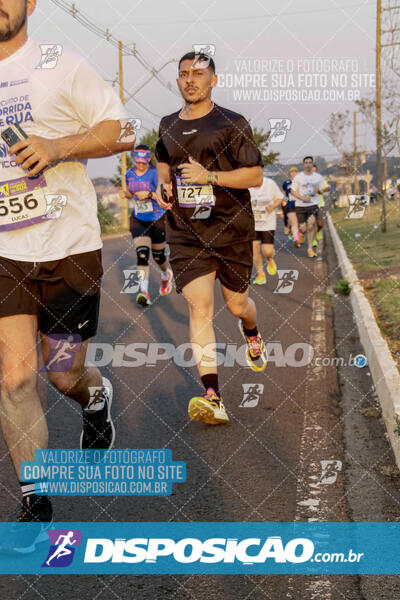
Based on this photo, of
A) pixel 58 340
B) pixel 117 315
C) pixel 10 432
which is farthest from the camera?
pixel 117 315

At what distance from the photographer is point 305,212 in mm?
17250

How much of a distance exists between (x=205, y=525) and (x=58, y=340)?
3.51 feet

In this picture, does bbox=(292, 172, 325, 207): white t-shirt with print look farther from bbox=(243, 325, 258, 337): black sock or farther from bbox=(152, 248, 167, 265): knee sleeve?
bbox=(243, 325, 258, 337): black sock

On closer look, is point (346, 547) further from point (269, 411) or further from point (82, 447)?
point (269, 411)

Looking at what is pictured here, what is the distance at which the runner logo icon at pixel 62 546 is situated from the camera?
10.9 feet

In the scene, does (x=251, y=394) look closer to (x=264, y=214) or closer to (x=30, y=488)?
(x=30, y=488)

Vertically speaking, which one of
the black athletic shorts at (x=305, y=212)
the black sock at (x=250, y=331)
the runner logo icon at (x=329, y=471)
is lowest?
the black athletic shorts at (x=305, y=212)

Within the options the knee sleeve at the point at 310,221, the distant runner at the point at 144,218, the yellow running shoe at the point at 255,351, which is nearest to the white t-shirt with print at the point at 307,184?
the knee sleeve at the point at 310,221

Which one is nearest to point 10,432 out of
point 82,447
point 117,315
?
point 82,447

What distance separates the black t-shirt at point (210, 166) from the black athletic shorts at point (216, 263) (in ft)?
0.18

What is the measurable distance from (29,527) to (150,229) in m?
7.53

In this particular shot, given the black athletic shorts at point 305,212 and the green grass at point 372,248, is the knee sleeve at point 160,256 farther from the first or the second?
the black athletic shorts at point 305,212

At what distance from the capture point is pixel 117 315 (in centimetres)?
997

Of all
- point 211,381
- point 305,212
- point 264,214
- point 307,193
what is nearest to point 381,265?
point 264,214
